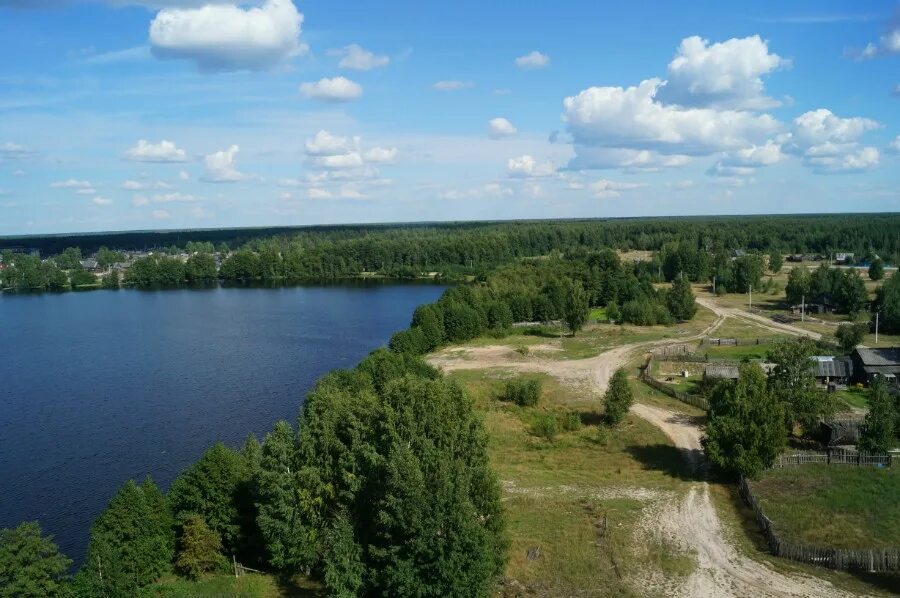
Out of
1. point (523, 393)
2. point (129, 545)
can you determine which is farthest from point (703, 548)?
point (523, 393)

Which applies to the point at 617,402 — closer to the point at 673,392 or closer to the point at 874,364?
the point at 673,392

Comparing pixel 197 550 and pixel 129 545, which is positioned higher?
pixel 129 545

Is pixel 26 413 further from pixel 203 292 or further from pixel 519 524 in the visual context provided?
pixel 203 292

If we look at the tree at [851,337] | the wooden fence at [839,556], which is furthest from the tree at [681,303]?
the wooden fence at [839,556]

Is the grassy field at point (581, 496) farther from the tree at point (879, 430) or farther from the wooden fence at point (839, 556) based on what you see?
the tree at point (879, 430)

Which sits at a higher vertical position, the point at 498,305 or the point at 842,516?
the point at 498,305

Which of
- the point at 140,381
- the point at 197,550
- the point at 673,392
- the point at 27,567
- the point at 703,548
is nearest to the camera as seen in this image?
the point at 27,567

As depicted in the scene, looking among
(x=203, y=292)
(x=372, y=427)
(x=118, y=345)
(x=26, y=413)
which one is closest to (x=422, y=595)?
(x=372, y=427)
